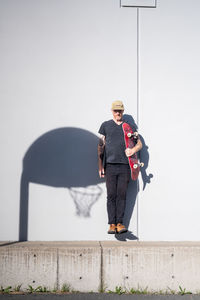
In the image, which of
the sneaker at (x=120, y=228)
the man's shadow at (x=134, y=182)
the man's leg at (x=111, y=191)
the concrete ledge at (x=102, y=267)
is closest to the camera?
the concrete ledge at (x=102, y=267)

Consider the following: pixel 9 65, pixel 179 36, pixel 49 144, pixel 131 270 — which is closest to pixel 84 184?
pixel 49 144

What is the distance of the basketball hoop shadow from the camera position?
20.0 ft

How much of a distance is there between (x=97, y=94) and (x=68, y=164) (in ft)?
4.18

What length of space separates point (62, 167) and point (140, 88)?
6.14 ft

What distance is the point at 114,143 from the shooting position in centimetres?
575

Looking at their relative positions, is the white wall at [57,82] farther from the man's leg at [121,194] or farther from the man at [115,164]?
the man's leg at [121,194]

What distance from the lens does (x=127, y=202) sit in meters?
6.17

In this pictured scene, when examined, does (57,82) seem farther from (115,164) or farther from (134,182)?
(134,182)

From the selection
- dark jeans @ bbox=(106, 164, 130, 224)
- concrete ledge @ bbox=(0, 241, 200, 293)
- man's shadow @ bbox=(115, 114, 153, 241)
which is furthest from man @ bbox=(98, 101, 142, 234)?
concrete ledge @ bbox=(0, 241, 200, 293)

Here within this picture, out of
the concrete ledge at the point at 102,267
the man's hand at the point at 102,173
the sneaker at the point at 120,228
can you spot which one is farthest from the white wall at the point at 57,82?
the concrete ledge at the point at 102,267

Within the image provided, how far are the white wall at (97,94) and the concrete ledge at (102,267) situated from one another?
0.91m

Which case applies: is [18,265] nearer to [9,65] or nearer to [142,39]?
[9,65]

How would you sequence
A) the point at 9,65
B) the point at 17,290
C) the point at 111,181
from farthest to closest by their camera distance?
the point at 9,65 < the point at 111,181 < the point at 17,290

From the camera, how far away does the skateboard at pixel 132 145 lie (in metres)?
5.70
